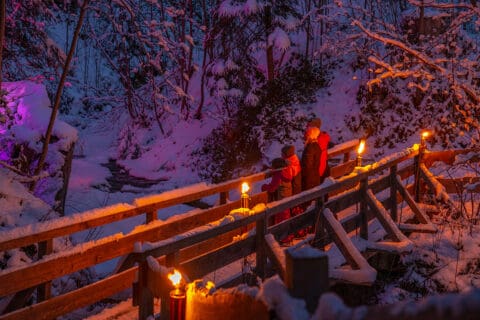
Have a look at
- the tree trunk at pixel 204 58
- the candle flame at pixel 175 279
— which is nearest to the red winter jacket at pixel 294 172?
the candle flame at pixel 175 279

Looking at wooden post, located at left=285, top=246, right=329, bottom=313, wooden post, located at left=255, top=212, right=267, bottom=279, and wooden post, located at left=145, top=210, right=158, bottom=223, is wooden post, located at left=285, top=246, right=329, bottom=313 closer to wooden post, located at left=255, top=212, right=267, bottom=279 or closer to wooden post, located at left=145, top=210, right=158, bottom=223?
wooden post, located at left=255, top=212, right=267, bottom=279

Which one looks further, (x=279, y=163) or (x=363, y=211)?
(x=279, y=163)

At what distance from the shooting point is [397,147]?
1697cm

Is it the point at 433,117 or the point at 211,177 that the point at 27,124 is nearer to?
the point at 211,177

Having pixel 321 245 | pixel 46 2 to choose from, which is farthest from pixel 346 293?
pixel 46 2

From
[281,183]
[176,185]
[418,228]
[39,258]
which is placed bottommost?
[176,185]

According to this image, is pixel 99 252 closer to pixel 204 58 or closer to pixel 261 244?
pixel 261 244

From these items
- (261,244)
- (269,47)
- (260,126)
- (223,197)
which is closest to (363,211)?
(223,197)

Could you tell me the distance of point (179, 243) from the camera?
4438mm

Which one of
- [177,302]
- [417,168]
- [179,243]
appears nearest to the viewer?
[177,302]

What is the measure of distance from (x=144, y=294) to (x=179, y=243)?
0.53 metres

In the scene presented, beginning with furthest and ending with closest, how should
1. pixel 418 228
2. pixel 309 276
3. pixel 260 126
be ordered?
pixel 260 126
pixel 418 228
pixel 309 276

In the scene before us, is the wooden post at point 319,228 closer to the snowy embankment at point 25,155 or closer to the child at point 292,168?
the child at point 292,168

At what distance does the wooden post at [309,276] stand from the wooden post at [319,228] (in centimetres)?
448
